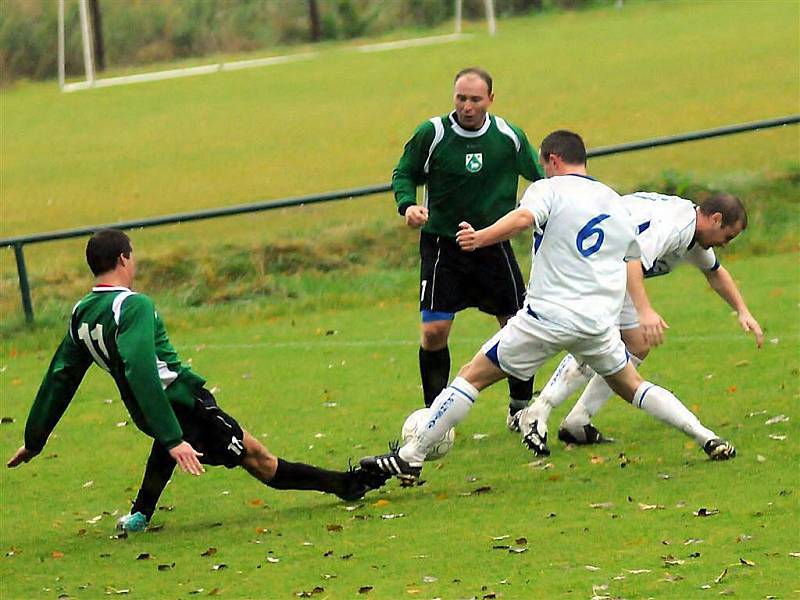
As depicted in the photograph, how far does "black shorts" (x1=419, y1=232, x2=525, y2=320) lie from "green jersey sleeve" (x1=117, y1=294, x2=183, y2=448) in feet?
9.00

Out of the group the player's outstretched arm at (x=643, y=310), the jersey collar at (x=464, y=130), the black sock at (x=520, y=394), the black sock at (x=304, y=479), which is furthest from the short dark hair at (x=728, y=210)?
the black sock at (x=304, y=479)

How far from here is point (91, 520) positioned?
31.4ft

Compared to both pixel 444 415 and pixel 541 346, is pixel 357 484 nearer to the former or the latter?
pixel 444 415

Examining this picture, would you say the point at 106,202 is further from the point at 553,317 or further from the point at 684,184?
the point at 553,317

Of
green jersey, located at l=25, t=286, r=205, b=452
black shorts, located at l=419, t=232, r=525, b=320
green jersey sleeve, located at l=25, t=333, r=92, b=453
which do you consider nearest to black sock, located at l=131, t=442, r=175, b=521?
green jersey, located at l=25, t=286, r=205, b=452

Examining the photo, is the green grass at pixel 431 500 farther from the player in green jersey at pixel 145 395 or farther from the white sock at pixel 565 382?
the white sock at pixel 565 382

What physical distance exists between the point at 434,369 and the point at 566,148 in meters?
2.47

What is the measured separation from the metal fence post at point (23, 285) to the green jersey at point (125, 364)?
8215mm

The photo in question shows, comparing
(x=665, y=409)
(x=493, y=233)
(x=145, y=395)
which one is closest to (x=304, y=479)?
(x=145, y=395)

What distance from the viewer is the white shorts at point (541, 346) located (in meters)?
8.82

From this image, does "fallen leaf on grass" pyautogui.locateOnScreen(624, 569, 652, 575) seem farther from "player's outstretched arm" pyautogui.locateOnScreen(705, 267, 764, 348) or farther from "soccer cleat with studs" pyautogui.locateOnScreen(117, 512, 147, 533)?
"soccer cleat with studs" pyautogui.locateOnScreen(117, 512, 147, 533)

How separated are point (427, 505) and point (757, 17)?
117 ft

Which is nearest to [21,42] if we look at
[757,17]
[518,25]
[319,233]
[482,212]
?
[518,25]

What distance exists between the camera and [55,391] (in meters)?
8.67
